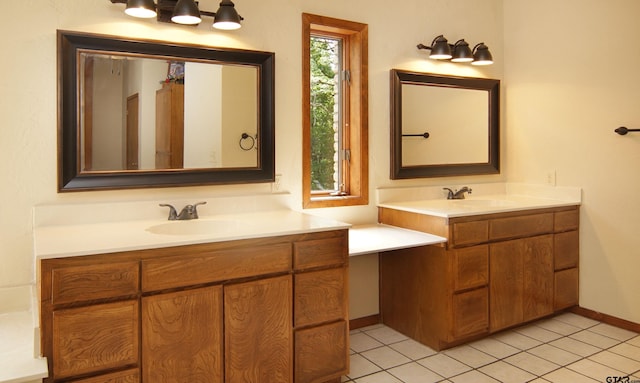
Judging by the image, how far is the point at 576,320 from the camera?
11.1 ft

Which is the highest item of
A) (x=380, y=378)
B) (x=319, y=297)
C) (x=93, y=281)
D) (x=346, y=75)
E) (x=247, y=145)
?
(x=346, y=75)

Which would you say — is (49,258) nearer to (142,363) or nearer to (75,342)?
(75,342)

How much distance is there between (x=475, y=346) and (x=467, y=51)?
2009mm

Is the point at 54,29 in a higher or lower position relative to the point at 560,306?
higher

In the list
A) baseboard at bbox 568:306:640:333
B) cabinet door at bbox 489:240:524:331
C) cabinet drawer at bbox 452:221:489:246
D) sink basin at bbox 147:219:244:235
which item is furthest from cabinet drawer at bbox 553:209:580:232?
sink basin at bbox 147:219:244:235

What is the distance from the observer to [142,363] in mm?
1880

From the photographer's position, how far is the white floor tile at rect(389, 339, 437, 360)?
2.84 m

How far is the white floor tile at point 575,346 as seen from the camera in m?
2.85

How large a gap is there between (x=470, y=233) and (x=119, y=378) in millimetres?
2022

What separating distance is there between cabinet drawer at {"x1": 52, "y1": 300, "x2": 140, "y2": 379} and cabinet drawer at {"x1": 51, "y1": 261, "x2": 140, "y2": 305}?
1.8 inches

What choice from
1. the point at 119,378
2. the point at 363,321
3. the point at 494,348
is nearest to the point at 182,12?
Result: the point at 119,378

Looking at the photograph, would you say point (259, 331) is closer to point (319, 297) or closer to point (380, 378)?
point (319, 297)

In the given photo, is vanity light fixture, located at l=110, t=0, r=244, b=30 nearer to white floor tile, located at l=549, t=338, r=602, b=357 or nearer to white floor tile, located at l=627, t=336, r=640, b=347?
white floor tile, located at l=549, t=338, r=602, b=357

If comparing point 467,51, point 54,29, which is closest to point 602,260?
point 467,51
